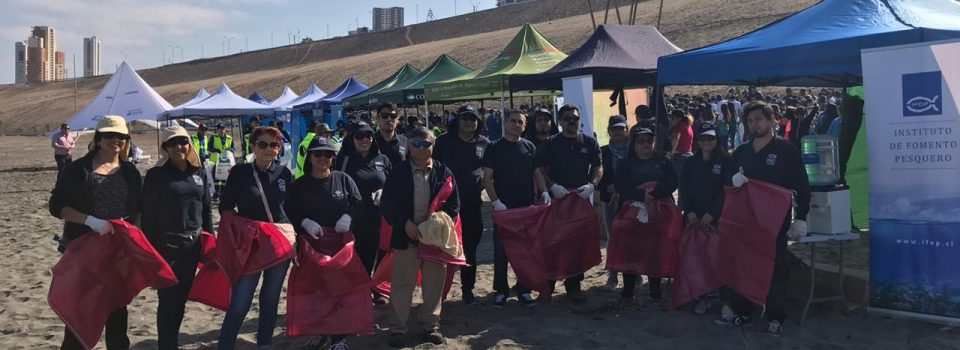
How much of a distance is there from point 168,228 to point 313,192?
83 cm

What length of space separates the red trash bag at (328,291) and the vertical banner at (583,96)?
14.8 ft

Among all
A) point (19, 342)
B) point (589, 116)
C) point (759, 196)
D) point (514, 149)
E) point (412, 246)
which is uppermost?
point (589, 116)

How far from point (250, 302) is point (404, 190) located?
46.5 inches

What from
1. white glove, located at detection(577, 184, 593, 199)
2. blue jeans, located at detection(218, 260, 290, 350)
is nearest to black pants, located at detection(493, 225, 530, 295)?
white glove, located at detection(577, 184, 593, 199)

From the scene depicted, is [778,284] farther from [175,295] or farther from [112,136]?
[112,136]

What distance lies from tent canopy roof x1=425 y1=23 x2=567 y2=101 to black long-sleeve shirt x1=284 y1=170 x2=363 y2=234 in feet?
25.3

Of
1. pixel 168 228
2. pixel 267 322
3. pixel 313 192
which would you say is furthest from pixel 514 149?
pixel 168 228

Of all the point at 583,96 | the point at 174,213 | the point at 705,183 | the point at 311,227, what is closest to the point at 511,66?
the point at 583,96

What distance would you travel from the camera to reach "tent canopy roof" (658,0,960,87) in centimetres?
545

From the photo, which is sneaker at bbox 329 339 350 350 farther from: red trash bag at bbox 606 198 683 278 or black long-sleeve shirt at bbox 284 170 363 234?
red trash bag at bbox 606 198 683 278

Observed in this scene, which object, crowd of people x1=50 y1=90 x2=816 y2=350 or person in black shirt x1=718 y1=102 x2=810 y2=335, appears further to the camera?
person in black shirt x1=718 y1=102 x2=810 y2=335

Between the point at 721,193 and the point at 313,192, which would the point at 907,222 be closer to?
the point at 721,193

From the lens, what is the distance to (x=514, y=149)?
5.55 m

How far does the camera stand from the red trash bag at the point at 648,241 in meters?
5.63
